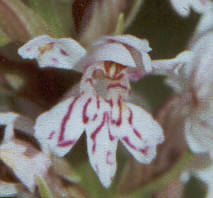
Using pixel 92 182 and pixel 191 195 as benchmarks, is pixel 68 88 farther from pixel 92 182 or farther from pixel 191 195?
pixel 191 195

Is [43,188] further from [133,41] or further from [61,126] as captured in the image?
[133,41]

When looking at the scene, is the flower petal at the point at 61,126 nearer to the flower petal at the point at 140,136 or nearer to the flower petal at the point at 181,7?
the flower petal at the point at 140,136

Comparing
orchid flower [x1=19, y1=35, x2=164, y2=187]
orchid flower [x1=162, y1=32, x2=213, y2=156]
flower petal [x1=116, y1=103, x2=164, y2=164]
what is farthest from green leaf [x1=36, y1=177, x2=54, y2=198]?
orchid flower [x1=162, y1=32, x2=213, y2=156]

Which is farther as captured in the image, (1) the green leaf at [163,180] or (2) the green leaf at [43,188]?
(1) the green leaf at [163,180]

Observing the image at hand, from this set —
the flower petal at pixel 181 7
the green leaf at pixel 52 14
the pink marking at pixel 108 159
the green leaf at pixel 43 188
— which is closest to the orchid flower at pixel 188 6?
the flower petal at pixel 181 7

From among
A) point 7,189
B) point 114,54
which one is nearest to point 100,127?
point 114,54

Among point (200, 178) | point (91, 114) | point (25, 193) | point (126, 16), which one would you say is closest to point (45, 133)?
point (91, 114)
